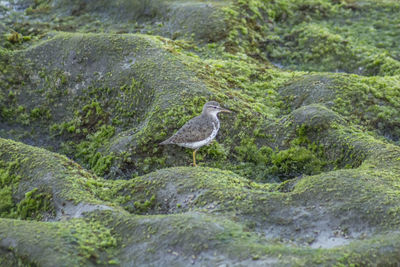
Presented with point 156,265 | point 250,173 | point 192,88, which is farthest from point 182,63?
point 156,265

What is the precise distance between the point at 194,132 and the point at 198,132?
0.09 m

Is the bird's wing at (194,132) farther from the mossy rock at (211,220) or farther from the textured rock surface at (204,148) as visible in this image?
the mossy rock at (211,220)

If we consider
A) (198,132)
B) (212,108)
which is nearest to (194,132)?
(198,132)

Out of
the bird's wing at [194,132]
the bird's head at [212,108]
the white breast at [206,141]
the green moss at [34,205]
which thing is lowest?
the green moss at [34,205]

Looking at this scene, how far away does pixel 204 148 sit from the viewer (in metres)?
12.9

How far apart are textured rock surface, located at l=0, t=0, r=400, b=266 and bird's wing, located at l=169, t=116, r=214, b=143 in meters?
0.69

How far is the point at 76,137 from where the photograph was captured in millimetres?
14438

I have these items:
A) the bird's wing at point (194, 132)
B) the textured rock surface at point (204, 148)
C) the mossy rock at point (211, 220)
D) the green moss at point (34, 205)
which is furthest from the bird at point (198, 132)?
the green moss at point (34, 205)

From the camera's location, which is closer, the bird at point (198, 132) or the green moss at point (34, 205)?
the green moss at point (34, 205)

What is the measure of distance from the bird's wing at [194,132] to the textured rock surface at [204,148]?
Result: 0.69 metres

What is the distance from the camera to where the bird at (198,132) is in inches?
475

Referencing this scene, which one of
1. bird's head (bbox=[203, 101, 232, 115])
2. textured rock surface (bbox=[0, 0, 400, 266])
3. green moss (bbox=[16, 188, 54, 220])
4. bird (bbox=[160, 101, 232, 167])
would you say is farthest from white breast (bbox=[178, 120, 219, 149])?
green moss (bbox=[16, 188, 54, 220])

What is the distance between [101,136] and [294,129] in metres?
4.98

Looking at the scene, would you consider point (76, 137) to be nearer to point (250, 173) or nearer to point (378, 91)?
point (250, 173)
